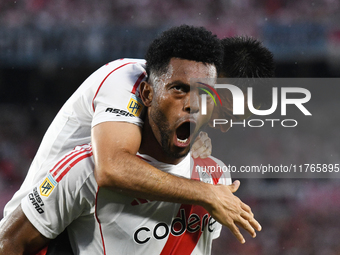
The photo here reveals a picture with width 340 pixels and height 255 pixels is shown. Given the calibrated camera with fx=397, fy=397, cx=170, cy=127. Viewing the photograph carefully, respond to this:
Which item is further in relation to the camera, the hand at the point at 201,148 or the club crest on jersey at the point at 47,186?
the hand at the point at 201,148

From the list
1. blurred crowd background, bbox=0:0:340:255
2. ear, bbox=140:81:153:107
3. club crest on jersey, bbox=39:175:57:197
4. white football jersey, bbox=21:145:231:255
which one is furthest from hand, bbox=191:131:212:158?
blurred crowd background, bbox=0:0:340:255

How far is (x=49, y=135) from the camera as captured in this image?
2.26 metres

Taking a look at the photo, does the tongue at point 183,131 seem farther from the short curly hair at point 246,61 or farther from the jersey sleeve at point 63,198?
the short curly hair at point 246,61

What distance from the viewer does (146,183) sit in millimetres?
1663

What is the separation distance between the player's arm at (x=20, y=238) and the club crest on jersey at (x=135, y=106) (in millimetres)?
685

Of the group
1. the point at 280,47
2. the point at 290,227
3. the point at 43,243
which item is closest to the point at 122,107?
the point at 43,243

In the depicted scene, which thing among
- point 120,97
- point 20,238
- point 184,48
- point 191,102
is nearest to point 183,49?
point 184,48

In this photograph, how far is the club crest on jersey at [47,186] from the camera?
1.79 m

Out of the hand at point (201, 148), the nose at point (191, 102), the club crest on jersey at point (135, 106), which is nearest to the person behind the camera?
the nose at point (191, 102)

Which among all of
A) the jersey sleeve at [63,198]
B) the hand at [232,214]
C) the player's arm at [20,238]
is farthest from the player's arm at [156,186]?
the player's arm at [20,238]

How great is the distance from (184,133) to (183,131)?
0.01m

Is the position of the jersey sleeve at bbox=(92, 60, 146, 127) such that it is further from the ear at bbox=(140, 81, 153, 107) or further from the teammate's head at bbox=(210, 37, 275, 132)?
the teammate's head at bbox=(210, 37, 275, 132)

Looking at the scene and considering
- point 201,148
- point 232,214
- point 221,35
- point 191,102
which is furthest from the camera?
point 221,35

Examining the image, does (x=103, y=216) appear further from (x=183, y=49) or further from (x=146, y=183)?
(x=183, y=49)
